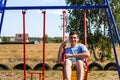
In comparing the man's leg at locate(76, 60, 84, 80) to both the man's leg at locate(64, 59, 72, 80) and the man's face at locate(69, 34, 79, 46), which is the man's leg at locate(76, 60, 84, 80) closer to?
the man's leg at locate(64, 59, 72, 80)

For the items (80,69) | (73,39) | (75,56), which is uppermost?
(73,39)

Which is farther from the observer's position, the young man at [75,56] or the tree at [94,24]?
the tree at [94,24]

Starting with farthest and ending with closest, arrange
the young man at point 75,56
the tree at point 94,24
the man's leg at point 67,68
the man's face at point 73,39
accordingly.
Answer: the tree at point 94,24 → the man's face at point 73,39 → the young man at point 75,56 → the man's leg at point 67,68

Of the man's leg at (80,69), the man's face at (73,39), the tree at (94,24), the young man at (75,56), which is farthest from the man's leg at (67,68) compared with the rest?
the tree at (94,24)

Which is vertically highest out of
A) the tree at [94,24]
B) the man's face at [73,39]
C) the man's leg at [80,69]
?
the tree at [94,24]

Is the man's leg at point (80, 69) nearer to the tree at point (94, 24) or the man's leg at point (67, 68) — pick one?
the man's leg at point (67, 68)

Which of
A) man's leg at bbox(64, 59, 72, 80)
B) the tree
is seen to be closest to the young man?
man's leg at bbox(64, 59, 72, 80)

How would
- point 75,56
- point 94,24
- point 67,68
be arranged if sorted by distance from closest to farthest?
point 67,68 < point 75,56 < point 94,24

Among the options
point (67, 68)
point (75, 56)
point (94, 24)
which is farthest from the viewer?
point (94, 24)

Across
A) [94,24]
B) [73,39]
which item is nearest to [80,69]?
[73,39]

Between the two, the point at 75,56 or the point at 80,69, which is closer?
the point at 80,69

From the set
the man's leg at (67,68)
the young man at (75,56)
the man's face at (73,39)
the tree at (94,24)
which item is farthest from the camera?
the tree at (94,24)

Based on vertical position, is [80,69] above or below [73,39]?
below

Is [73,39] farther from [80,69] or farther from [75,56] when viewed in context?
[80,69]
